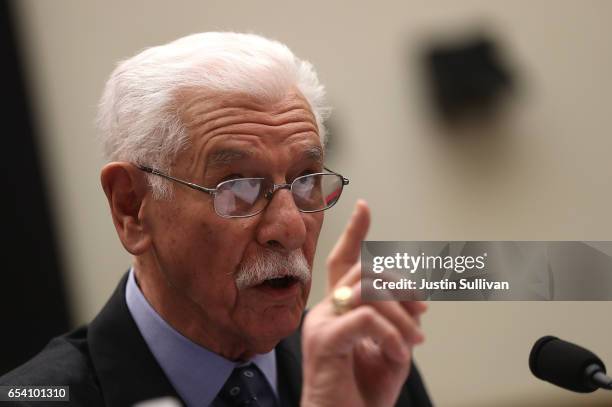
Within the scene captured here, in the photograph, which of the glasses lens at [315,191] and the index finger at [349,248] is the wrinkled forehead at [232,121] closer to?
the glasses lens at [315,191]

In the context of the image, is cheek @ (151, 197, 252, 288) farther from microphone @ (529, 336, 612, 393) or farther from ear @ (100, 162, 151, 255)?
microphone @ (529, 336, 612, 393)

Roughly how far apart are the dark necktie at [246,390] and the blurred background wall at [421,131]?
213cm

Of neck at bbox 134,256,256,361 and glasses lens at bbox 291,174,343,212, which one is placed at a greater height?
glasses lens at bbox 291,174,343,212

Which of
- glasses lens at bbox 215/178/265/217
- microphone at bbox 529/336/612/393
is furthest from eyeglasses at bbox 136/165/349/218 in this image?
microphone at bbox 529/336/612/393

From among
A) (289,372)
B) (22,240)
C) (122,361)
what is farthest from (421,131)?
(122,361)

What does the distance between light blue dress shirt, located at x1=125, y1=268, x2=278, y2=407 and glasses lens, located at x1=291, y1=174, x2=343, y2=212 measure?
41 centimetres

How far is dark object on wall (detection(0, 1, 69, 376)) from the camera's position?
381 cm

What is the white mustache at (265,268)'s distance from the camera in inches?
66.9

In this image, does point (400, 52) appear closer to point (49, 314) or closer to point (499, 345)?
point (499, 345)

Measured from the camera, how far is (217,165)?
1728 mm

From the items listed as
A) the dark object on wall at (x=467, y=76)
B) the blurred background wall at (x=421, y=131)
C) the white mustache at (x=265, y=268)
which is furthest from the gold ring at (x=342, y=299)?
the dark object on wall at (x=467, y=76)

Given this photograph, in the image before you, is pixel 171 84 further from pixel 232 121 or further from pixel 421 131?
pixel 421 131

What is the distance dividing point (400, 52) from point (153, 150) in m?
2.72

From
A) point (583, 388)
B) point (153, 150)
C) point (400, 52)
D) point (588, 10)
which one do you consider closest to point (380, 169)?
point (400, 52)
